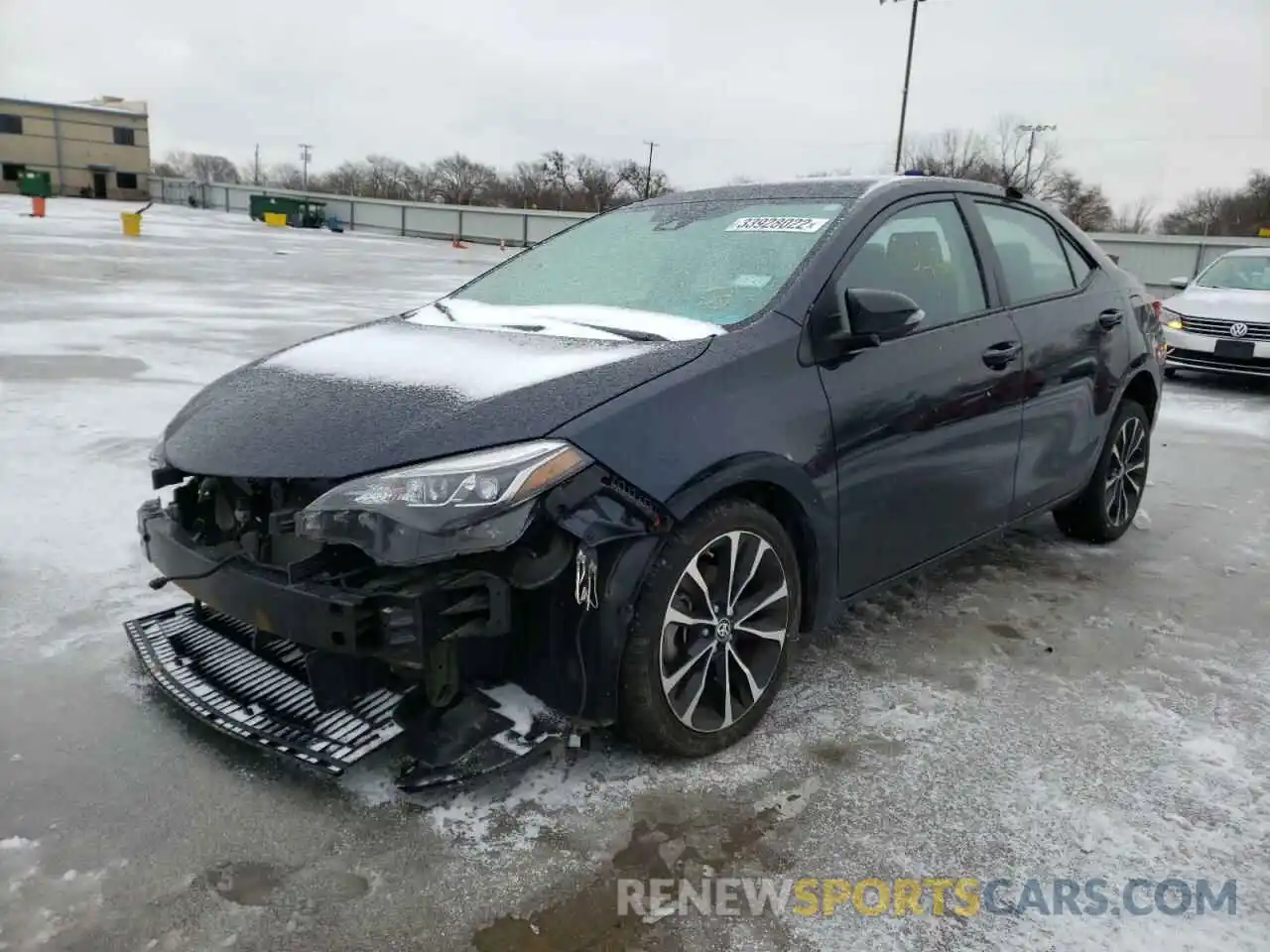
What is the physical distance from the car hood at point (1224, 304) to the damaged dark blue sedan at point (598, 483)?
7.78 metres

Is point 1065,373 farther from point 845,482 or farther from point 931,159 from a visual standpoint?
point 931,159

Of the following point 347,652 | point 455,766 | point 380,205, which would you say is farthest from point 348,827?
point 380,205

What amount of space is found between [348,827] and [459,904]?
0.42 metres

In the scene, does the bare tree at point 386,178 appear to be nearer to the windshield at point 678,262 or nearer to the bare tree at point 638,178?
the bare tree at point 638,178

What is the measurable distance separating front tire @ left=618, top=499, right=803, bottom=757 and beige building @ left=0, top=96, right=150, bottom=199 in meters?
87.6

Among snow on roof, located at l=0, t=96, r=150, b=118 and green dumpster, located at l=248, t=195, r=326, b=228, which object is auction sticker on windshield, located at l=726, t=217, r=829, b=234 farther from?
snow on roof, located at l=0, t=96, r=150, b=118

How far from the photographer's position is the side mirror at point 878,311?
Result: 2885 millimetres

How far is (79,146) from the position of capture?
7894 centimetres

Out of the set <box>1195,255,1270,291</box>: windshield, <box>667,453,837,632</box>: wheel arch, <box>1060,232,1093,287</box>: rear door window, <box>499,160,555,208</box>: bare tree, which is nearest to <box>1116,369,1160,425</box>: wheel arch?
<box>1060,232,1093,287</box>: rear door window

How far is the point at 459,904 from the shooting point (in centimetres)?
216

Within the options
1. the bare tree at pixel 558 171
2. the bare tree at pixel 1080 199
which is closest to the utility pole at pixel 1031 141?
the bare tree at pixel 1080 199

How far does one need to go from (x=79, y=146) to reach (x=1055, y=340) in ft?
301

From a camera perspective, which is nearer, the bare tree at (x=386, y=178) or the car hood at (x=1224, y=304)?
the car hood at (x=1224, y=304)

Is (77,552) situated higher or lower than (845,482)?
lower
